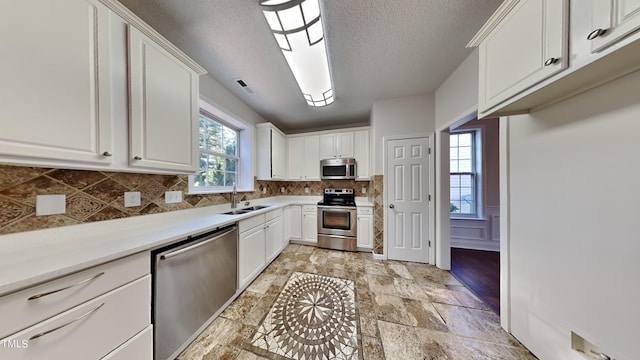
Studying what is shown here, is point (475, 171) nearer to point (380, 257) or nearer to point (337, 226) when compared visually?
point (380, 257)

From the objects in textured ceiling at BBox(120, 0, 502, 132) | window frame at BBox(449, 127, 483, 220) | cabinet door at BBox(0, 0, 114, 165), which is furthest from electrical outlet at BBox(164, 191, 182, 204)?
window frame at BBox(449, 127, 483, 220)

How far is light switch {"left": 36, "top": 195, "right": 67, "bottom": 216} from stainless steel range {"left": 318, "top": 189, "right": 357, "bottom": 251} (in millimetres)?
2811

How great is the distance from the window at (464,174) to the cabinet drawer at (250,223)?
364 centimetres

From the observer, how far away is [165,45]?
1.40m

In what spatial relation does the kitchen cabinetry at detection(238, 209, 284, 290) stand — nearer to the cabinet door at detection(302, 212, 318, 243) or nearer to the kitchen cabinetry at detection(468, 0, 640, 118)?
the cabinet door at detection(302, 212, 318, 243)

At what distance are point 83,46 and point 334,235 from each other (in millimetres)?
3304

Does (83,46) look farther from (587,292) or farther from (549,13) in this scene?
(587,292)

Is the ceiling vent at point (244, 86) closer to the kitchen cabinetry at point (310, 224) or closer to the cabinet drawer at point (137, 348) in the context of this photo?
the kitchen cabinetry at point (310, 224)

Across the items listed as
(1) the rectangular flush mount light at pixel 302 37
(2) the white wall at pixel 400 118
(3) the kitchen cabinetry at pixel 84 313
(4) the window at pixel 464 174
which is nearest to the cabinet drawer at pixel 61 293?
(3) the kitchen cabinetry at pixel 84 313

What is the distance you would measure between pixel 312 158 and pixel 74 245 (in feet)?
10.1

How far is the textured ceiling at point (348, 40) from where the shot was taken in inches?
53.5

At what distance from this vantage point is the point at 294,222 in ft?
11.8

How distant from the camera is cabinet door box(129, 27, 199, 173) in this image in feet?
4.01

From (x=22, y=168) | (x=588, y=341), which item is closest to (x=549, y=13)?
(x=588, y=341)
